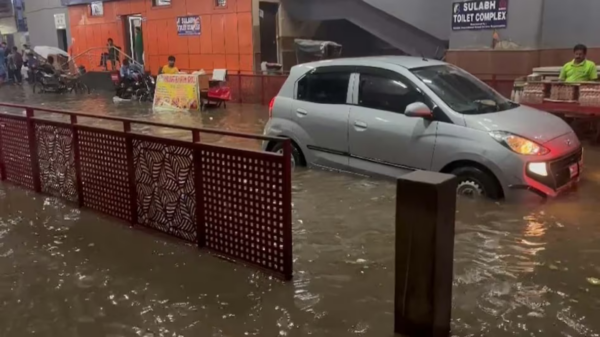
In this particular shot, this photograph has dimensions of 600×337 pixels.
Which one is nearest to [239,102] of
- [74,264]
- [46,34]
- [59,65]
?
[59,65]

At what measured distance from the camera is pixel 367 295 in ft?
14.2

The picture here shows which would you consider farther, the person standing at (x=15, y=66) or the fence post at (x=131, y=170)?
the person standing at (x=15, y=66)

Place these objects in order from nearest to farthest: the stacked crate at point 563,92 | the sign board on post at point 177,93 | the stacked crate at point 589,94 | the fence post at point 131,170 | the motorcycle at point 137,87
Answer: the fence post at point 131,170
the stacked crate at point 589,94
the stacked crate at point 563,92
the sign board on post at point 177,93
the motorcycle at point 137,87

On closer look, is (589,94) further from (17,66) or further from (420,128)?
A: (17,66)

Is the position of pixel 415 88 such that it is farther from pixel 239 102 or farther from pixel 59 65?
pixel 59 65

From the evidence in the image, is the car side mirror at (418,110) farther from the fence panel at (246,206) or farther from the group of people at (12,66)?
the group of people at (12,66)

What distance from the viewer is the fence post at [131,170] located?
5676mm

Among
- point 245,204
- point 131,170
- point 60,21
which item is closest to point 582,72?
point 245,204

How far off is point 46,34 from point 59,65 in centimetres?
708

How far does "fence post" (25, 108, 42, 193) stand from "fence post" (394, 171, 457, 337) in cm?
528

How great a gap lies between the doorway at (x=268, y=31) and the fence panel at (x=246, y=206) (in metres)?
15.7

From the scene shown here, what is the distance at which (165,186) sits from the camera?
5410mm

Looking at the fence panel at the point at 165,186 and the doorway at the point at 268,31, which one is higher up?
the doorway at the point at 268,31

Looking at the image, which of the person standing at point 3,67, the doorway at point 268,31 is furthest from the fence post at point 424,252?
the person standing at point 3,67
